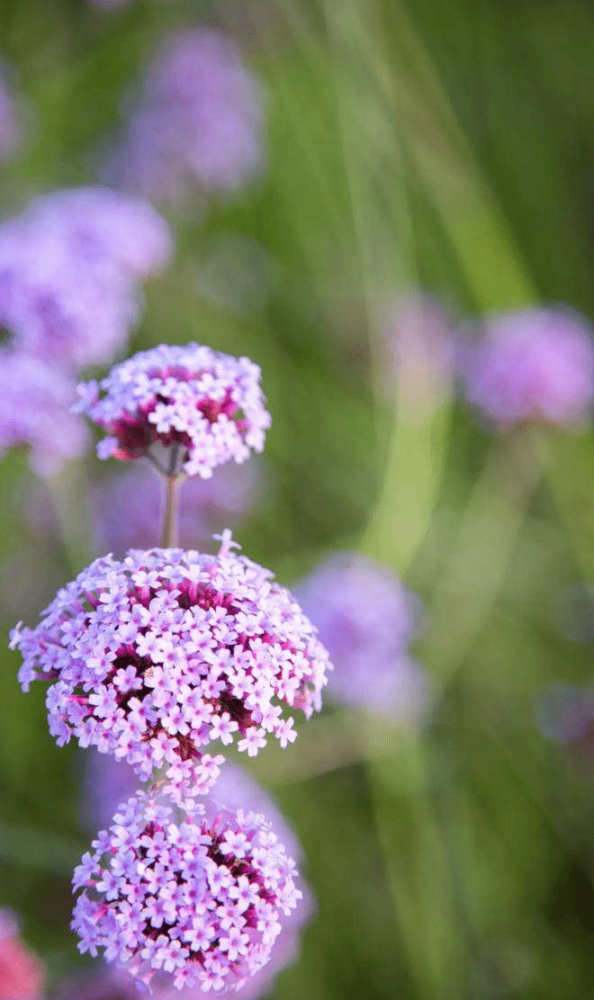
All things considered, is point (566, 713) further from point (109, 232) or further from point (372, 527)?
point (109, 232)

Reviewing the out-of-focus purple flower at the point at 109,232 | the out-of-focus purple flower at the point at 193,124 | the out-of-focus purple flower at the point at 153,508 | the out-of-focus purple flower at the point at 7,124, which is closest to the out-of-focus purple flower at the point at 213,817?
the out-of-focus purple flower at the point at 153,508

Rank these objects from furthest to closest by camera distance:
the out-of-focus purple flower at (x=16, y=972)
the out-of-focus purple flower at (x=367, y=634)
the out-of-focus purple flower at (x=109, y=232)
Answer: the out-of-focus purple flower at (x=367, y=634), the out-of-focus purple flower at (x=109, y=232), the out-of-focus purple flower at (x=16, y=972)

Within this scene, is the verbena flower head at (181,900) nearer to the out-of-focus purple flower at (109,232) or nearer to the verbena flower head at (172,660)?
the verbena flower head at (172,660)

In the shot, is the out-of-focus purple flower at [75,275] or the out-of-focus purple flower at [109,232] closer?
the out-of-focus purple flower at [75,275]

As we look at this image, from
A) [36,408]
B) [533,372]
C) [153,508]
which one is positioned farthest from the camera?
[533,372]

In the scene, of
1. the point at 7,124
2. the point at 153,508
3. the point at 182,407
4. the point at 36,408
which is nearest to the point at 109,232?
the point at 36,408

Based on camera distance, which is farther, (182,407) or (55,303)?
(55,303)

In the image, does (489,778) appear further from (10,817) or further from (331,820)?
(10,817)
